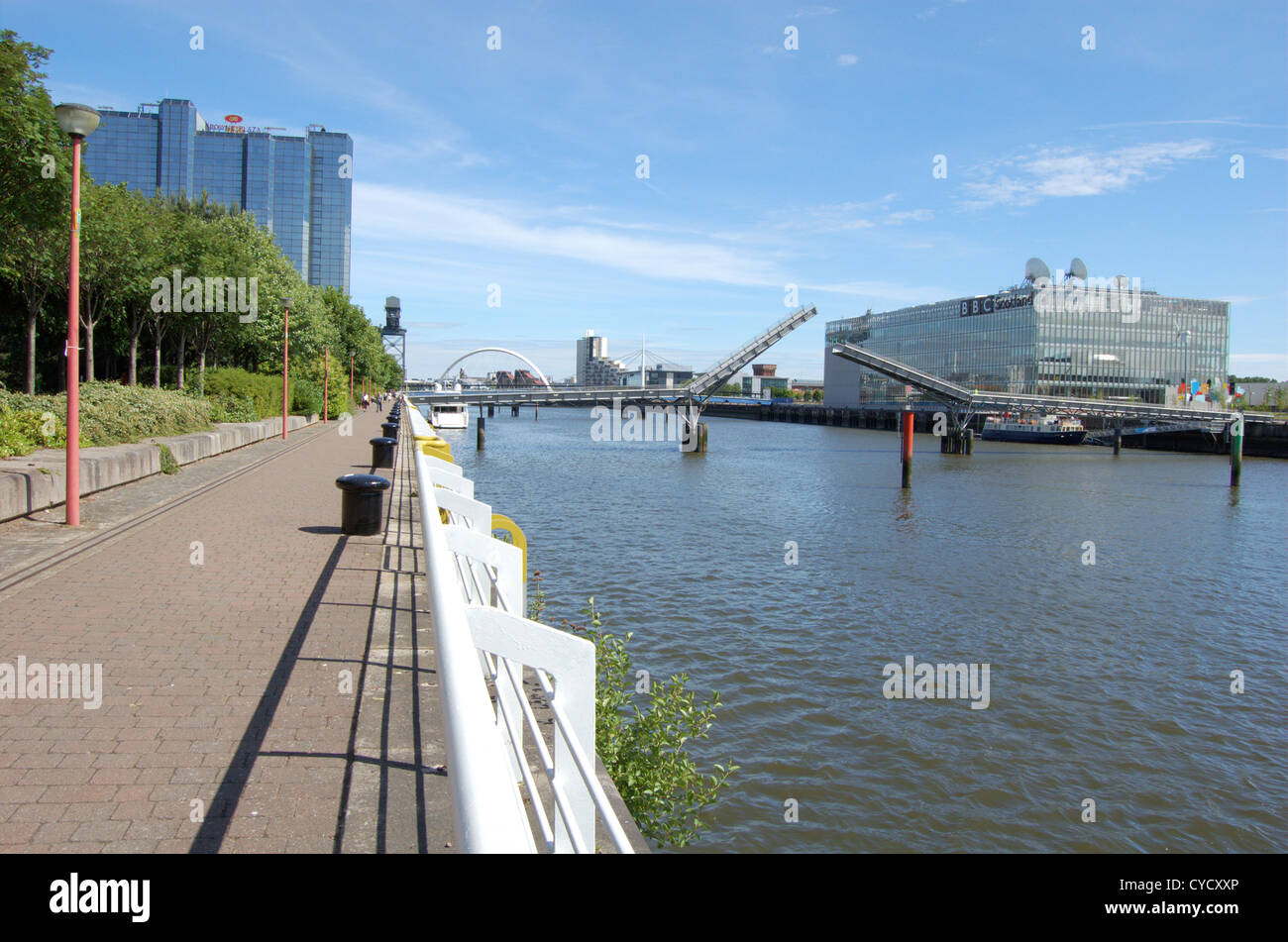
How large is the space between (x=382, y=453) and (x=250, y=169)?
183 metres

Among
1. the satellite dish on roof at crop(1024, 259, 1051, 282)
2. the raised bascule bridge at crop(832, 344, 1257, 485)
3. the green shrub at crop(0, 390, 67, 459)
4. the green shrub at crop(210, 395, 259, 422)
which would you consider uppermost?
the satellite dish on roof at crop(1024, 259, 1051, 282)

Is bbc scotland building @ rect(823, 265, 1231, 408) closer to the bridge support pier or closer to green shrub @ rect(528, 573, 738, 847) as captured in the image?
the bridge support pier

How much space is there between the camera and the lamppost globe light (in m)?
10.5

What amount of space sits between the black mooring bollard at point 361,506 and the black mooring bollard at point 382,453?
7.90 metres

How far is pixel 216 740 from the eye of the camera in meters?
4.73

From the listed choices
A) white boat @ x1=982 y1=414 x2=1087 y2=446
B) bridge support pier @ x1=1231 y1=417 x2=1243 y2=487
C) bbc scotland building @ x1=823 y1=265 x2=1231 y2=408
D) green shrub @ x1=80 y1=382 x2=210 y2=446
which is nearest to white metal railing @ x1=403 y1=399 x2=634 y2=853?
green shrub @ x1=80 y1=382 x2=210 y2=446

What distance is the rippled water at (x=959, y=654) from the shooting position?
316 inches

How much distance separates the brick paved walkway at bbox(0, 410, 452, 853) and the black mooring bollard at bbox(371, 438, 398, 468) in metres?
9.56

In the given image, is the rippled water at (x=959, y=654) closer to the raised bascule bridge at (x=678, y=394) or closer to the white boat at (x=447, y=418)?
the raised bascule bridge at (x=678, y=394)

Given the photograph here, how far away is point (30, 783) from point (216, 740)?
80 cm

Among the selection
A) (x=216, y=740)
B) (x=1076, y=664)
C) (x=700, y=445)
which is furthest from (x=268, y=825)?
(x=700, y=445)
